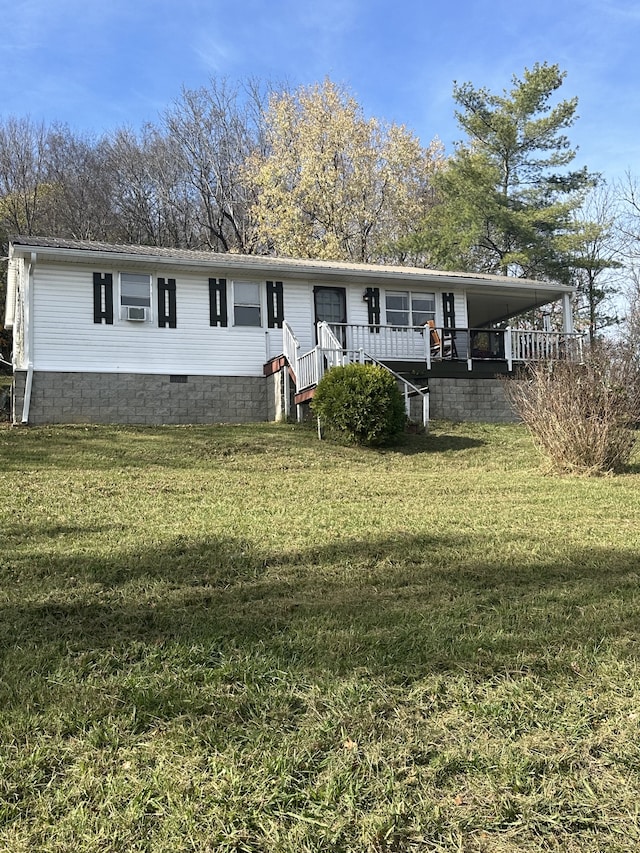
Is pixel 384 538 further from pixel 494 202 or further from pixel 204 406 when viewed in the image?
pixel 494 202

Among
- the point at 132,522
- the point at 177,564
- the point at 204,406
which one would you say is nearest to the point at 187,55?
the point at 204,406

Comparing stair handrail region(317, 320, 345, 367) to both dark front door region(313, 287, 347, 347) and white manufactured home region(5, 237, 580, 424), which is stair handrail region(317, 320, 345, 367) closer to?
white manufactured home region(5, 237, 580, 424)

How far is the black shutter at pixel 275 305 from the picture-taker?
15.1 meters

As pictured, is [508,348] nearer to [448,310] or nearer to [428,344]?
[428,344]

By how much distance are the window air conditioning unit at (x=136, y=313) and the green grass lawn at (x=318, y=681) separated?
8.55 meters

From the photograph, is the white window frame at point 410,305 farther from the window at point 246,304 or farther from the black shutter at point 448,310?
the window at point 246,304

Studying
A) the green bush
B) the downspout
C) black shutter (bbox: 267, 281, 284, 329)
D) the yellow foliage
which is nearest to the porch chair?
black shutter (bbox: 267, 281, 284, 329)

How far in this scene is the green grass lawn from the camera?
1.95 m

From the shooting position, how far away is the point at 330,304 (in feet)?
51.7

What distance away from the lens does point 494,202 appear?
80.5 ft

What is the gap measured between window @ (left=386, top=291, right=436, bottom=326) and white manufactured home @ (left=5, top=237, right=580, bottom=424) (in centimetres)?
6

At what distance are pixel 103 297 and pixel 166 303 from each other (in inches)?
50.6

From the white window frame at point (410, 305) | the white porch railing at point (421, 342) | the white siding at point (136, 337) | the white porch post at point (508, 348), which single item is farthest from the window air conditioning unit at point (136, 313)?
the white porch post at point (508, 348)

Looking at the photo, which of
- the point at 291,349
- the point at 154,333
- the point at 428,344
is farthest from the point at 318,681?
the point at 154,333
